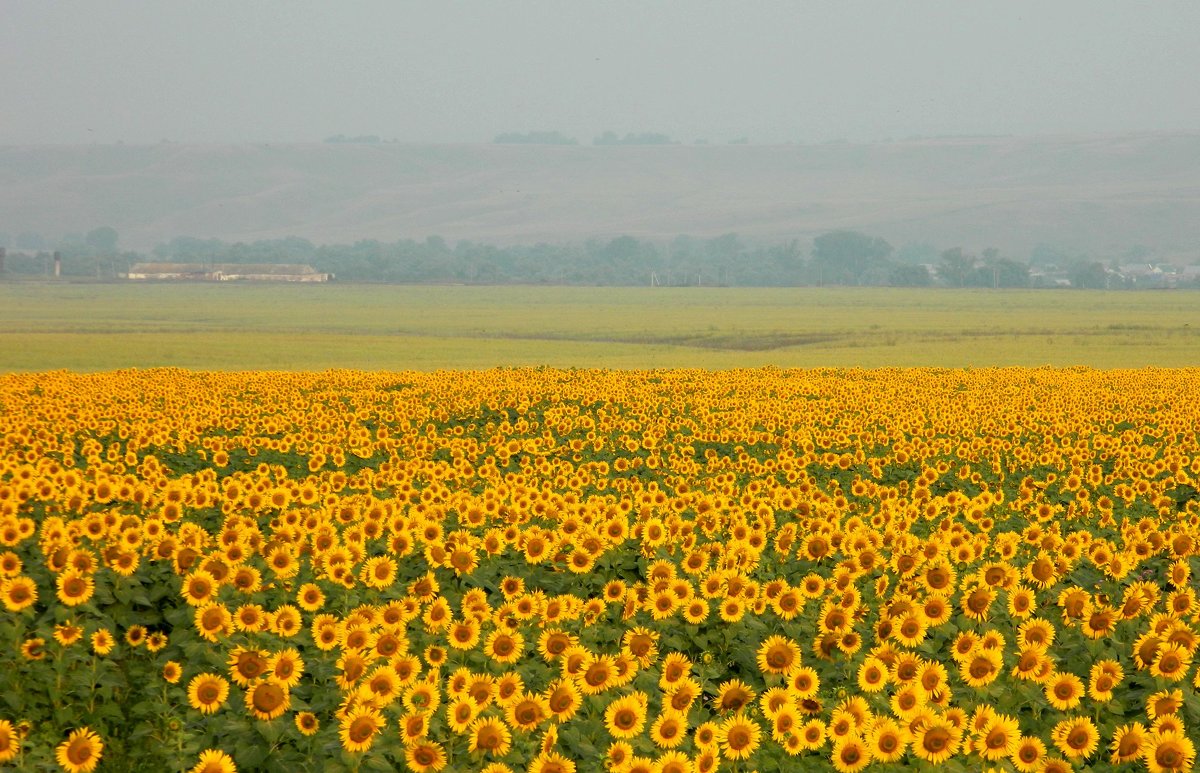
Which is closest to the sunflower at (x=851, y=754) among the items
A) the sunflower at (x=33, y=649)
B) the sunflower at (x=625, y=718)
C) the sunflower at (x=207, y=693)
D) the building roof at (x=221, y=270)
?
the sunflower at (x=625, y=718)

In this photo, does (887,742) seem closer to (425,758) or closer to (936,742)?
(936,742)

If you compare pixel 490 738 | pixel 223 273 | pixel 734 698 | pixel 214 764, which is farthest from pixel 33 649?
pixel 223 273

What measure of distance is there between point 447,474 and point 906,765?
21.6ft

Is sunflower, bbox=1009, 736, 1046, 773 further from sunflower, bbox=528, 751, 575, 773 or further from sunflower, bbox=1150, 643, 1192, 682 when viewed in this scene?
sunflower, bbox=528, 751, 575, 773

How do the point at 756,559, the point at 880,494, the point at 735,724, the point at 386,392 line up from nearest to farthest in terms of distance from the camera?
the point at 735,724 < the point at 756,559 < the point at 880,494 < the point at 386,392

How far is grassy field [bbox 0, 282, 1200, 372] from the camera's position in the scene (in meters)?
50.8

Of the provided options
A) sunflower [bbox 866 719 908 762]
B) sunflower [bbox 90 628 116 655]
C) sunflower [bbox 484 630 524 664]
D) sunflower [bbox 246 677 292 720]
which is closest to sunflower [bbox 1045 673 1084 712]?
sunflower [bbox 866 719 908 762]

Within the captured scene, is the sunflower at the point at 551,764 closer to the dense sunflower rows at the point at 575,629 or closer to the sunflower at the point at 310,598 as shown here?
the dense sunflower rows at the point at 575,629

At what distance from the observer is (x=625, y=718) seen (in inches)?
224

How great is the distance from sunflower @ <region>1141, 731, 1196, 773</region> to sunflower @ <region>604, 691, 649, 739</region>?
2.15 meters

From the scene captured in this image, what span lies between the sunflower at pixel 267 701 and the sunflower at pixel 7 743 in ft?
3.36

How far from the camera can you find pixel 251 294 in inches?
5502

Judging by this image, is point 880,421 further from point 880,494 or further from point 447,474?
point 447,474

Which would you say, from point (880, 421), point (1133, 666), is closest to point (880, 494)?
point (1133, 666)
